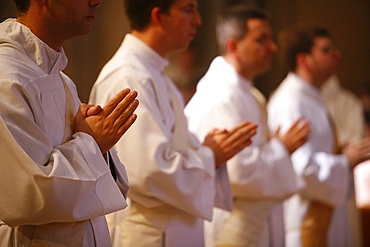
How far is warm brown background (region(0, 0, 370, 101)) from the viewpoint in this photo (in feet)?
30.7

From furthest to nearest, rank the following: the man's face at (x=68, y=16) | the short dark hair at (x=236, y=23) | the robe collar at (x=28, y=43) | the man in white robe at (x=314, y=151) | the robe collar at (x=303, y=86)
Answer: the robe collar at (x=303, y=86), the man in white robe at (x=314, y=151), the short dark hair at (x=236, y=23), the man's face at (x=68, y=16), the robe collar at (x=28, y=43)

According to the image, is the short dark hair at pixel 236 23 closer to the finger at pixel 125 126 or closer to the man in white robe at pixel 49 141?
the man in white robe at pixel 49 141

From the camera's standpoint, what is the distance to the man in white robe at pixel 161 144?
4.20 metres

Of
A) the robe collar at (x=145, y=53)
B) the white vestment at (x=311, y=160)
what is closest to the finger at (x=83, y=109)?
the robe collar at (x=145, y=53)

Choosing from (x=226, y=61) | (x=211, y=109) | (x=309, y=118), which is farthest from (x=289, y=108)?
(x=211, y=109)

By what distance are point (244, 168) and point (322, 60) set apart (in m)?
2.40

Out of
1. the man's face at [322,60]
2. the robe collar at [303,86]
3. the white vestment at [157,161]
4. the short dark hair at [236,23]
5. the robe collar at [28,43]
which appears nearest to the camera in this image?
the robe collar at [28,43]

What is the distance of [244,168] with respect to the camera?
5414mm

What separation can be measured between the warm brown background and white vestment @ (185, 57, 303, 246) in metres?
2.04

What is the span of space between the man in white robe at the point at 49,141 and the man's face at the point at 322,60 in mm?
4256

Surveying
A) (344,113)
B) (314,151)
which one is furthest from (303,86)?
(344,113)

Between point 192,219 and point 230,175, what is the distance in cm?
93

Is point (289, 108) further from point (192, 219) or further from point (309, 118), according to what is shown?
point (192, 219)

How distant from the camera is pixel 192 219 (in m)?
4.50
